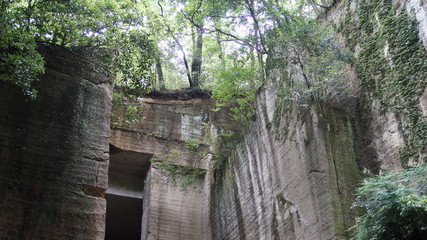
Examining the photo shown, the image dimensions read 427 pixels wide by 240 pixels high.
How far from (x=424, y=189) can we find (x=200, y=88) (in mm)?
8845

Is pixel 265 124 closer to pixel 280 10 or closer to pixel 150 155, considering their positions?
pixel 280 10

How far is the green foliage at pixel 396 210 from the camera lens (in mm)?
5371

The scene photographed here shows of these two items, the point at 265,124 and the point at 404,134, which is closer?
the point at 404,134

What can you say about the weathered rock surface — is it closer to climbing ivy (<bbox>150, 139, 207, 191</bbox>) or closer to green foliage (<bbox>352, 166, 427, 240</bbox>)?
green foliage (<bbox>352, 166, 427, 240</bbox>)

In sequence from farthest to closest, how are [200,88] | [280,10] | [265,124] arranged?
[200,88]
[280,10]
[265,124]

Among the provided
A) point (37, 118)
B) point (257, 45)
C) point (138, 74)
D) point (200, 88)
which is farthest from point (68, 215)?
point (200, 88)

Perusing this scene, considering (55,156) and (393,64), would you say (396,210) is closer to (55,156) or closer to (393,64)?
(393,64)

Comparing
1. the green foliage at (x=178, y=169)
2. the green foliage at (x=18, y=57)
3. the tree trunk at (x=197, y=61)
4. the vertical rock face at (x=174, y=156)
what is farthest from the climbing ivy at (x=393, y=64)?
the tree trunk at (x=197, y=61)

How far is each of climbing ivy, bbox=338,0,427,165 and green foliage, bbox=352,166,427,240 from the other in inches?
44.0

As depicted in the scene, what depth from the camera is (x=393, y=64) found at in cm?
760

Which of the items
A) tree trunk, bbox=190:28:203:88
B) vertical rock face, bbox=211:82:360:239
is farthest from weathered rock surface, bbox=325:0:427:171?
tree trunk, bbox=190:28:203:88

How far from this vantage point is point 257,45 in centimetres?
1073

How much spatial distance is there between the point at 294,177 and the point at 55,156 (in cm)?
396

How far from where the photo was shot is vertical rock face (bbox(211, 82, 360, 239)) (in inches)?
284
